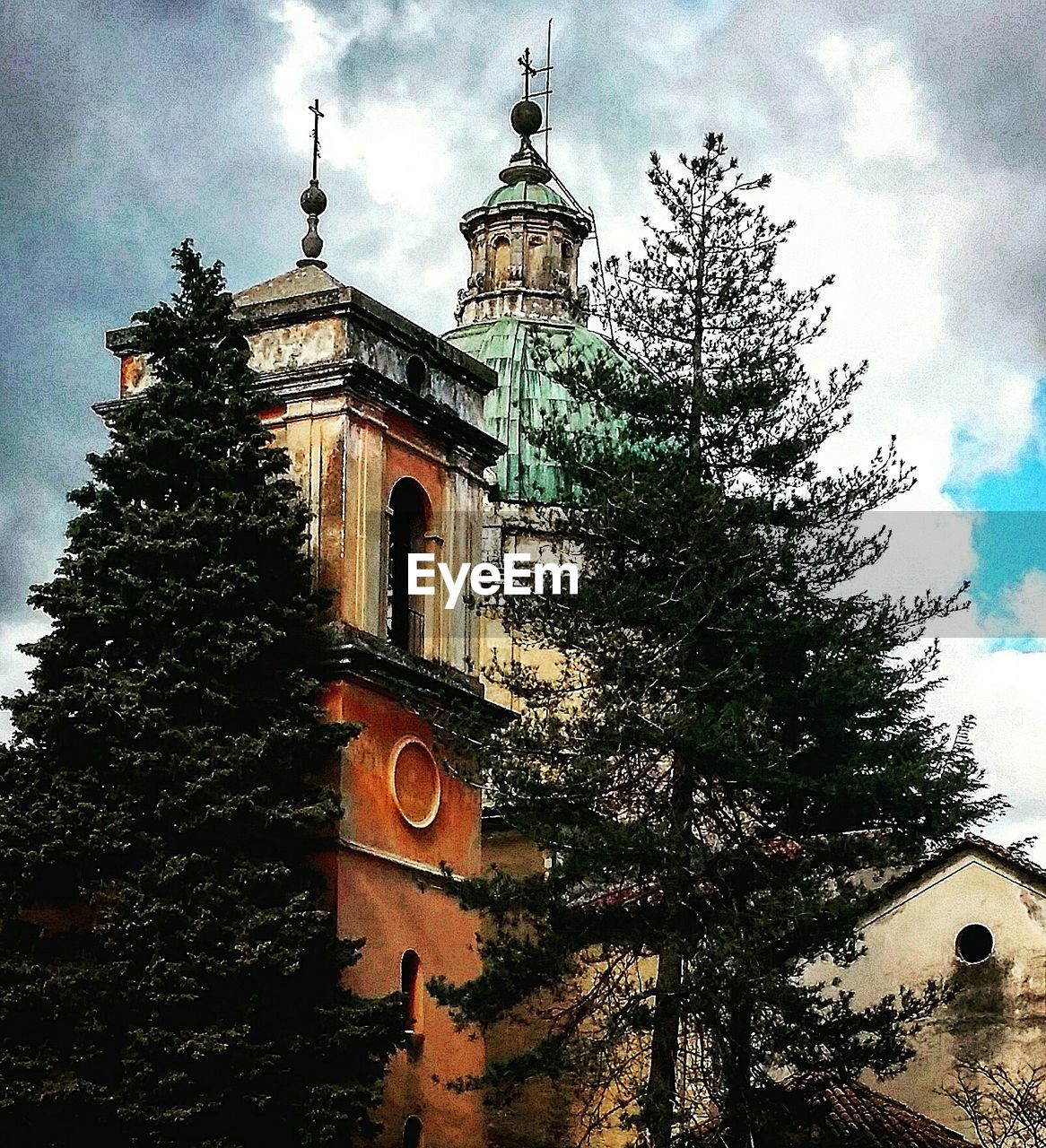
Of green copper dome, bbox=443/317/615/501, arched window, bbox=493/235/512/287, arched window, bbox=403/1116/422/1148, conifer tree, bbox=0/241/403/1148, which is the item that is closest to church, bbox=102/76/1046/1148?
arched window, bbox=403/1116/422/1148

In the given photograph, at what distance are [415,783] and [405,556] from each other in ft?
8.67

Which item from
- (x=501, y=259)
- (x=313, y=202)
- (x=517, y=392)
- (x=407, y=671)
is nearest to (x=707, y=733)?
(x=407, y=671)

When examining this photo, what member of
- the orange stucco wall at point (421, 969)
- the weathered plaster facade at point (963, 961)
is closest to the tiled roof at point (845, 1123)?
the weathered plaster facade at point (963, 961)

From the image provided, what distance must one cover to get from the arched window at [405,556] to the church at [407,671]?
0.02m

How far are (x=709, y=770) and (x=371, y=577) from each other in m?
4.18

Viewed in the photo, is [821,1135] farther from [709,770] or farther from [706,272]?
[706,272]

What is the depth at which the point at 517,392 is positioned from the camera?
132ft

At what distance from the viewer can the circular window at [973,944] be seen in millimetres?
24078

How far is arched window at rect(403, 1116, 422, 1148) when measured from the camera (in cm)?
2109

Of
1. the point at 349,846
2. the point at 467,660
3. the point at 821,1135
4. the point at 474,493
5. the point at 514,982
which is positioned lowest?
the point at 821,1135

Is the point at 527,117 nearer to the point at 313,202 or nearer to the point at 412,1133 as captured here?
the point at 313,202

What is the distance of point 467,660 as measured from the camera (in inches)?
900

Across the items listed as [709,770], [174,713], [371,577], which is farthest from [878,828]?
[174,713]

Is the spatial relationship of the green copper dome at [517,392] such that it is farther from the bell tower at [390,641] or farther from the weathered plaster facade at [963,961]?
the weathered plaster facade at [963,961]
